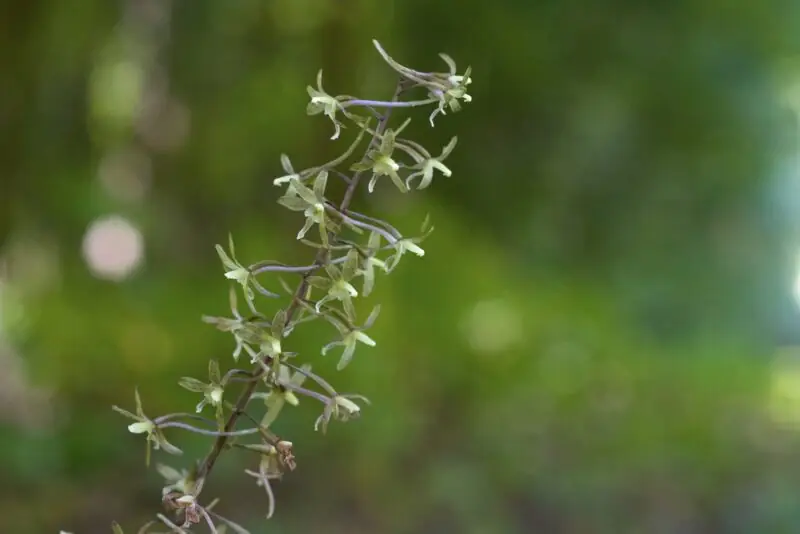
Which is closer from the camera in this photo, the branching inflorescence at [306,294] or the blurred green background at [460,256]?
the branching inflorescence at [306,294]

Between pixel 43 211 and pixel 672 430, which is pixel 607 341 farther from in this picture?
pixel 43 211

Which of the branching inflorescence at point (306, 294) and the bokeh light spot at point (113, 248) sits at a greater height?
the branching inflorescence at point (306, 294)

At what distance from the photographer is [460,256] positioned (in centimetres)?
181

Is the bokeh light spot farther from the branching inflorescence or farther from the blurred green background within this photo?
the branching inflorescence

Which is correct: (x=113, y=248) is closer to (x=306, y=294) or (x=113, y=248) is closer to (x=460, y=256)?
(x=460, y=256)

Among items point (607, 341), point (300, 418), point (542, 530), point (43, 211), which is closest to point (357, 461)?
point (300, 418)

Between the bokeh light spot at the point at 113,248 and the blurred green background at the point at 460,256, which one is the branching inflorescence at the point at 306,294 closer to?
the blurred green background at the point at 460,256

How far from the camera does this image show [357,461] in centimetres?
162

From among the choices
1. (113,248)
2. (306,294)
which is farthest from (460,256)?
(306,294)

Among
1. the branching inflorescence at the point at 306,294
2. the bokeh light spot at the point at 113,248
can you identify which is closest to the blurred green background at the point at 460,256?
the bokeh light spot at the point at 113,248

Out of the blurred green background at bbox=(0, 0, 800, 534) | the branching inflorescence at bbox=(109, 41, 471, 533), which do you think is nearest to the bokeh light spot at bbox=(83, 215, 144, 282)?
the blurred green background at bbox=(0, 0, 800, 534)

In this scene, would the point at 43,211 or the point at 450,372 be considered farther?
the point at 450,372

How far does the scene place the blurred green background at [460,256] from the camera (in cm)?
161

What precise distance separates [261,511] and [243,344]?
132cm
